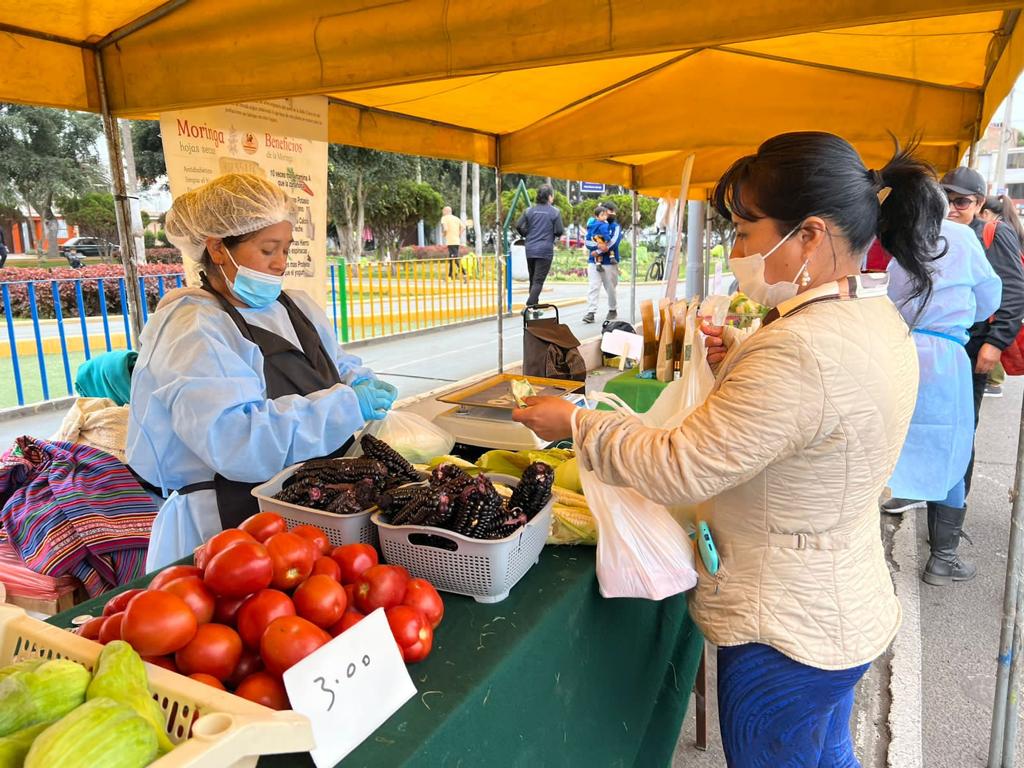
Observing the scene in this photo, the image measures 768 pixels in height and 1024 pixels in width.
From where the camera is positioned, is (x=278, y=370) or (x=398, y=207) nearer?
(x=278, y=370)

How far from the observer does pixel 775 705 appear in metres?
1.53

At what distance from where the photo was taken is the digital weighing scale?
265 centimetres

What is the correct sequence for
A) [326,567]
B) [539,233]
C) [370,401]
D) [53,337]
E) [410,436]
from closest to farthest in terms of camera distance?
[326,567] → [370,401] → [410,436] → [53,337] → [539,233]

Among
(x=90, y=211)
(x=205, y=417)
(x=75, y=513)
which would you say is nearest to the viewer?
(x=205, y=417)

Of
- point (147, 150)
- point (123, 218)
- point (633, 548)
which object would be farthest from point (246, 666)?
point (147, 150)

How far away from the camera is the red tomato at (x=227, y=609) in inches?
46.2

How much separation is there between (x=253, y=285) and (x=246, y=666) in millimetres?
1319

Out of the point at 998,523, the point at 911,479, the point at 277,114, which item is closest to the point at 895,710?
the point at 911,479

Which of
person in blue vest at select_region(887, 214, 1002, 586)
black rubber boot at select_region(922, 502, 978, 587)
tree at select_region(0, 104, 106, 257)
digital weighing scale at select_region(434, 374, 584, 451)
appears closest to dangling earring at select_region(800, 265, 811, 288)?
digital weighing scale at select_region(434, 374, 584, 451)

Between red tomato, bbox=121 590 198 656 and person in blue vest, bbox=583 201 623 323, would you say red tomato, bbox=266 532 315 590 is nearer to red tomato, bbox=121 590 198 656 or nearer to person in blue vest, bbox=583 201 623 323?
red tomato, bbox=121 590 198 656

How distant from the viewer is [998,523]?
14.0 feet

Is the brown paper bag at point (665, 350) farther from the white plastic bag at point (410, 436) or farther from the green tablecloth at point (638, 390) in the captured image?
the white plastic bag at point (410, 436)

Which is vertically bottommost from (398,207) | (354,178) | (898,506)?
(898,506)

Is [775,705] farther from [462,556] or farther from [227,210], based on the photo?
[227,210]
